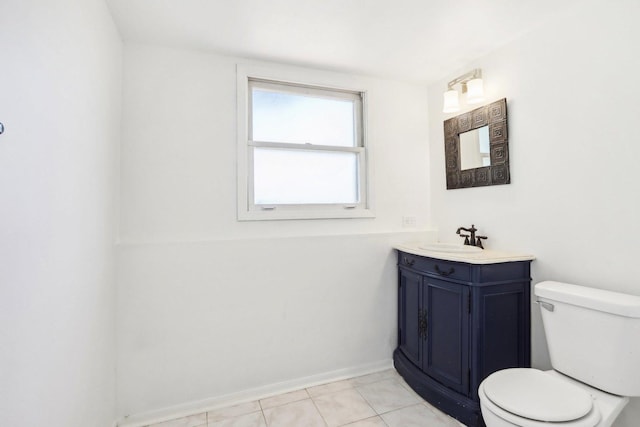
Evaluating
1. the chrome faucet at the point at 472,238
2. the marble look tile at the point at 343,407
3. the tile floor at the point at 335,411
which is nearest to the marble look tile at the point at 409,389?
the tile floor at the point at 335,411

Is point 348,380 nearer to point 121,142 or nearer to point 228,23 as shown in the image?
point 121,142

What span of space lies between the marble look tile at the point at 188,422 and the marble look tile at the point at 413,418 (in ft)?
3.46

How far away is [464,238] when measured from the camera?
234 cm

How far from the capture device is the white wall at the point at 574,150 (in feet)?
4.72

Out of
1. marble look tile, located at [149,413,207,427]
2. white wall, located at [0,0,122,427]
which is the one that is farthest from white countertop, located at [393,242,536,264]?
white wall, located at [0,0,122,427]

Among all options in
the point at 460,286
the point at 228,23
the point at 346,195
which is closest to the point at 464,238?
the point at 460,286

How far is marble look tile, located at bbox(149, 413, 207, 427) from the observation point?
1.80 m

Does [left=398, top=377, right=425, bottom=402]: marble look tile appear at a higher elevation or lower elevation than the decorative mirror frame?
lower

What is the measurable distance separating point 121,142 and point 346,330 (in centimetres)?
193

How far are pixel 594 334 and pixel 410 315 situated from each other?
1.05 metres

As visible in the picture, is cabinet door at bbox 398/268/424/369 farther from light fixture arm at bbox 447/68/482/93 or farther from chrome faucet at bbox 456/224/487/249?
light fixture arm at bbox 447/68/482/93

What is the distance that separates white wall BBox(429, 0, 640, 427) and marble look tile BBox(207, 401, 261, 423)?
1.72 metres

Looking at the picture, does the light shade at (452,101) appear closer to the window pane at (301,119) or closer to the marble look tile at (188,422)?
the window pane at (301,119)

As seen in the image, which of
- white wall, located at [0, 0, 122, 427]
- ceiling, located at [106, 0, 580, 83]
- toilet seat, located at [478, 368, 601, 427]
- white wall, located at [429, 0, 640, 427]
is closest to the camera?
white wall, located at [0, 0, 122, 427]
